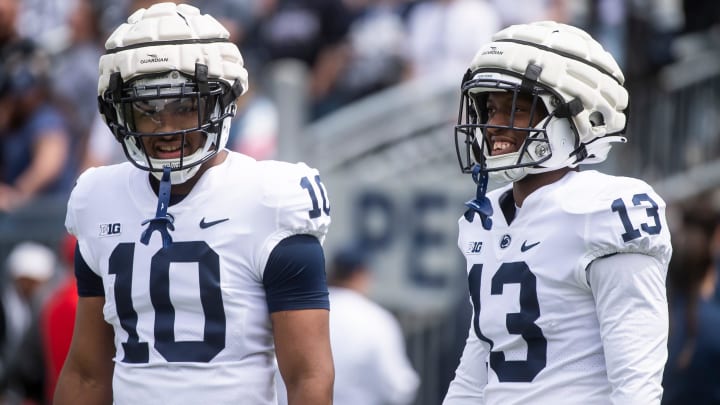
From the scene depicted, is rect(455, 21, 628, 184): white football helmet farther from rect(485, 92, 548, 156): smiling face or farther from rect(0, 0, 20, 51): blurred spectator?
rect(0, 0, 20, 51): blurred spectator

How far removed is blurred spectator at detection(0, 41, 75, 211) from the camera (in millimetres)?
9312

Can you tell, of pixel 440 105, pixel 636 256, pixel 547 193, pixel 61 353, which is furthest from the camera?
pixel 440 105

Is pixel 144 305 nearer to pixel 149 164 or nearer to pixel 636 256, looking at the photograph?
pixel 149 164

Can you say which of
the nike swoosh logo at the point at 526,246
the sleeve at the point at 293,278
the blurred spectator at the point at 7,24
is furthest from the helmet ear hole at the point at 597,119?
the blurred spectator at the point at 7,24

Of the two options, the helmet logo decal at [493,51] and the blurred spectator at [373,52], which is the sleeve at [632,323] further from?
the blurred spectator at [373,52]

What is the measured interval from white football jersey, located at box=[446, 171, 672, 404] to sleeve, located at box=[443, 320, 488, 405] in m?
0.09

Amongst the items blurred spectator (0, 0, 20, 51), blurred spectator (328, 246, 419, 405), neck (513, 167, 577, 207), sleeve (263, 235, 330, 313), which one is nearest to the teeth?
neck (513, 167, 577, 207)

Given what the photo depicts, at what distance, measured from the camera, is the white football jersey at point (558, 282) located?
10.8 feet

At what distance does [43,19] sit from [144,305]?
25.8 feet

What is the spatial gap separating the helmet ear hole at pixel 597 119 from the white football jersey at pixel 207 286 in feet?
2.43

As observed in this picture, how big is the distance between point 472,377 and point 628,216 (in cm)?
67

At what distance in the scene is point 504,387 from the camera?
3438mm

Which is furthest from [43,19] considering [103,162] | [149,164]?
[149,164]

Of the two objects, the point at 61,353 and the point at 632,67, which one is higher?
the point at 632,67
